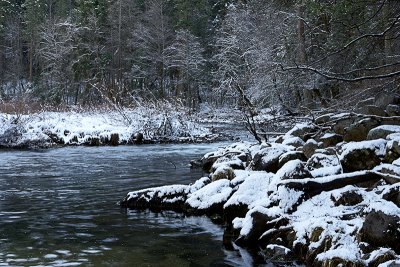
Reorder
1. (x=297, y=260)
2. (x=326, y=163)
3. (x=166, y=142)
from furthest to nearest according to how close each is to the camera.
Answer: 1. (x=166, y=142)
2. (x=326, y=163)
3. (x=297, y=260)

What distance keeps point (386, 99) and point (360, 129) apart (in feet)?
4.61

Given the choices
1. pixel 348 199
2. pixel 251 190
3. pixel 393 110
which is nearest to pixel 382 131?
pixel 393 110

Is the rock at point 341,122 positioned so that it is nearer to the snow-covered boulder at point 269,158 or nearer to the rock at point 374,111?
the rock at point 374,111

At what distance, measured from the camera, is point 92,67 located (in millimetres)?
46562

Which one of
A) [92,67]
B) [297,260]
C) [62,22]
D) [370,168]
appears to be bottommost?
[297,260]

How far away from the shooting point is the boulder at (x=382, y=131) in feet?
30.4

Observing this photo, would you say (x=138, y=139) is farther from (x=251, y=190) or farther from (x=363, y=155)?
(x=363, y=155)

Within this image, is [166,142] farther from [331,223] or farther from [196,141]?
[331,223]

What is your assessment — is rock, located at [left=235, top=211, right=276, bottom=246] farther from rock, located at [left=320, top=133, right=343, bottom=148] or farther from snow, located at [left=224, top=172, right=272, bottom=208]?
rock, located at [left=320, top=133, right=343, bottom=148]

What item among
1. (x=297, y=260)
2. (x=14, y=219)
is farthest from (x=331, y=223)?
(x=14, y=219)

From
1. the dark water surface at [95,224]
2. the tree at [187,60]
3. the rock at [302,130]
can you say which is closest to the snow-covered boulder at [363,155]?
the dark water surface at [95,224]

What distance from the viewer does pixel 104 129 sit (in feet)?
84.4

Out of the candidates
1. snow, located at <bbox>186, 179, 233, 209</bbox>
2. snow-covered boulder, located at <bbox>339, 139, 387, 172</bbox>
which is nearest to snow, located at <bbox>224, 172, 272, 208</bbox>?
snow, located at <bbox>186, 179, 233, 209</bbox>

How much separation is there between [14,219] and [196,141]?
54.5 ft
